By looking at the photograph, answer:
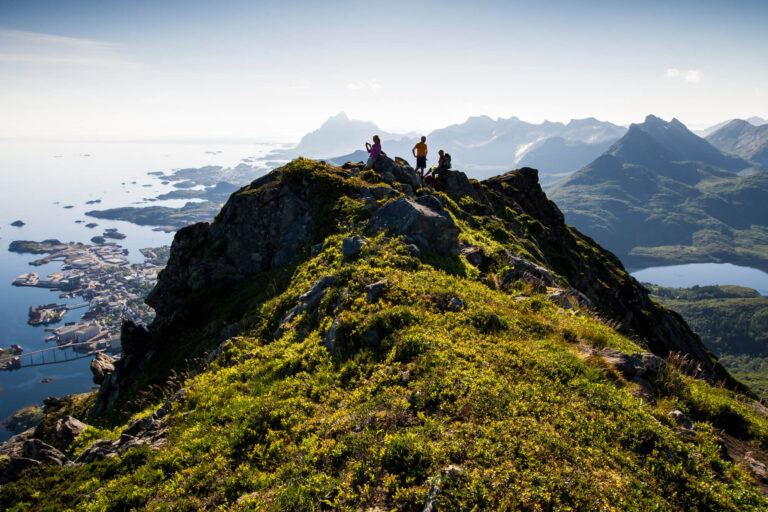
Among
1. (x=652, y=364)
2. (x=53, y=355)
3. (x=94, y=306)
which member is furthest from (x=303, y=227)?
(x=94, y=306)

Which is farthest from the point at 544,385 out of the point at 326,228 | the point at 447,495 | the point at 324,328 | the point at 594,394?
the point at 326,228

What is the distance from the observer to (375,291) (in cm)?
1441

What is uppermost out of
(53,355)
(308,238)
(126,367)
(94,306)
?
(308,238)

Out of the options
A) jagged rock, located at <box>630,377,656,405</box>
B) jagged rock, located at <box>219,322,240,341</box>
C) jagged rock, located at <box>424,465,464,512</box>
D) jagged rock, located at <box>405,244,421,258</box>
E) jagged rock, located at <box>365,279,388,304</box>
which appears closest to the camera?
jagged rock, located at <box>424,465,464,512</box>

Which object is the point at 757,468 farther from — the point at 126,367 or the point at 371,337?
the point at 126,367

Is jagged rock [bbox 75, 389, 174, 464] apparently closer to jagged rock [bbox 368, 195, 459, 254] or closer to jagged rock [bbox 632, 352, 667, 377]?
jagged rock [bbox 368, 195, 459, 254]

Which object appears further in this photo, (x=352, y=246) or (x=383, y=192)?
(x=383, y=192)

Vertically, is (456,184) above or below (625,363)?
above

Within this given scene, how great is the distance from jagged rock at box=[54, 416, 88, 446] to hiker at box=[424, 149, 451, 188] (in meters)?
31.4

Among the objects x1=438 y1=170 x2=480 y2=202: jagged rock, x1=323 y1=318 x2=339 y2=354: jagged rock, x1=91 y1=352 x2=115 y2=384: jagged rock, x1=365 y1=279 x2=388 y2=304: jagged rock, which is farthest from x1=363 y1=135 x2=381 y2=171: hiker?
x1=91 y1=352 x2=115 y2=384: jagged rock

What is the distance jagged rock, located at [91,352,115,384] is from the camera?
84.2 ft

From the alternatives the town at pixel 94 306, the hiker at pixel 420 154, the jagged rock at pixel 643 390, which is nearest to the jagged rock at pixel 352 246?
the jagged rock at pixel 643 390

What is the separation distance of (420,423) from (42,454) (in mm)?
15199

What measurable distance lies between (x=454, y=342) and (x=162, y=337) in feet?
69.9
